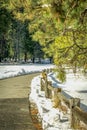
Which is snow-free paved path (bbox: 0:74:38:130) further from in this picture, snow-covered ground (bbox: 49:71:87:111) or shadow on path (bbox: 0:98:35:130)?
snow-covered ground (bbox: 49:71:87:111)

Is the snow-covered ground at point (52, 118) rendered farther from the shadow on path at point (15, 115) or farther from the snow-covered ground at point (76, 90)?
the snow-covered ground at point (76, 90)

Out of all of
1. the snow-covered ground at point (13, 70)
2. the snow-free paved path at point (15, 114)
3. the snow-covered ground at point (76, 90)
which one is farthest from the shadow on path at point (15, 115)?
the snow-covered ground at point (13, 70)

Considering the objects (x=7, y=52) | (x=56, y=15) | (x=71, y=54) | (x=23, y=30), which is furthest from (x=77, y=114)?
(x=23, y=30)

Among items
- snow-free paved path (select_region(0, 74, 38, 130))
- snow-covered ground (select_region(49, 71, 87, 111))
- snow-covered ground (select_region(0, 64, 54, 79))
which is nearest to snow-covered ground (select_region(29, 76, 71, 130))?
snow-free paved path (select_region(0, 74, 38, 130))

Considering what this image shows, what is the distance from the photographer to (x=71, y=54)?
1295cm

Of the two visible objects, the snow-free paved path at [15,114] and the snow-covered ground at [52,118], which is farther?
the snow-free paved path at [15,114]

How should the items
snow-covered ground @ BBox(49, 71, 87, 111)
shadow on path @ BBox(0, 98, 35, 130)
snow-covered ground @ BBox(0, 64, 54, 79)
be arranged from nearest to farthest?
shadow on path @ BBox(0, 98, 35, 130) < snow-covered ground @ BBox(49, 71, 87, 111) < snow-covered ground @ BBox(0, 64, 54, 79)

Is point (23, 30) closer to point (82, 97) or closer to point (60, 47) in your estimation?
point (82, 97)

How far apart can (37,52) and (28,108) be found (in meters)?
83.4

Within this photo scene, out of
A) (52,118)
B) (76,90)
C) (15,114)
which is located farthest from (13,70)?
(52,118)

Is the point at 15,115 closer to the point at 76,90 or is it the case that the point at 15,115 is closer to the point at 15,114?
the point at 15,114

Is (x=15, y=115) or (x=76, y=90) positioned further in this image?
(x=76, y=90)

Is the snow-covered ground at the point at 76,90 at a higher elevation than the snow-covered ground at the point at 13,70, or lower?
higher

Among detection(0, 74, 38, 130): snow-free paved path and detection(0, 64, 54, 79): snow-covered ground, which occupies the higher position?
detection(0, 74, 38, 130): snow-free paved path
